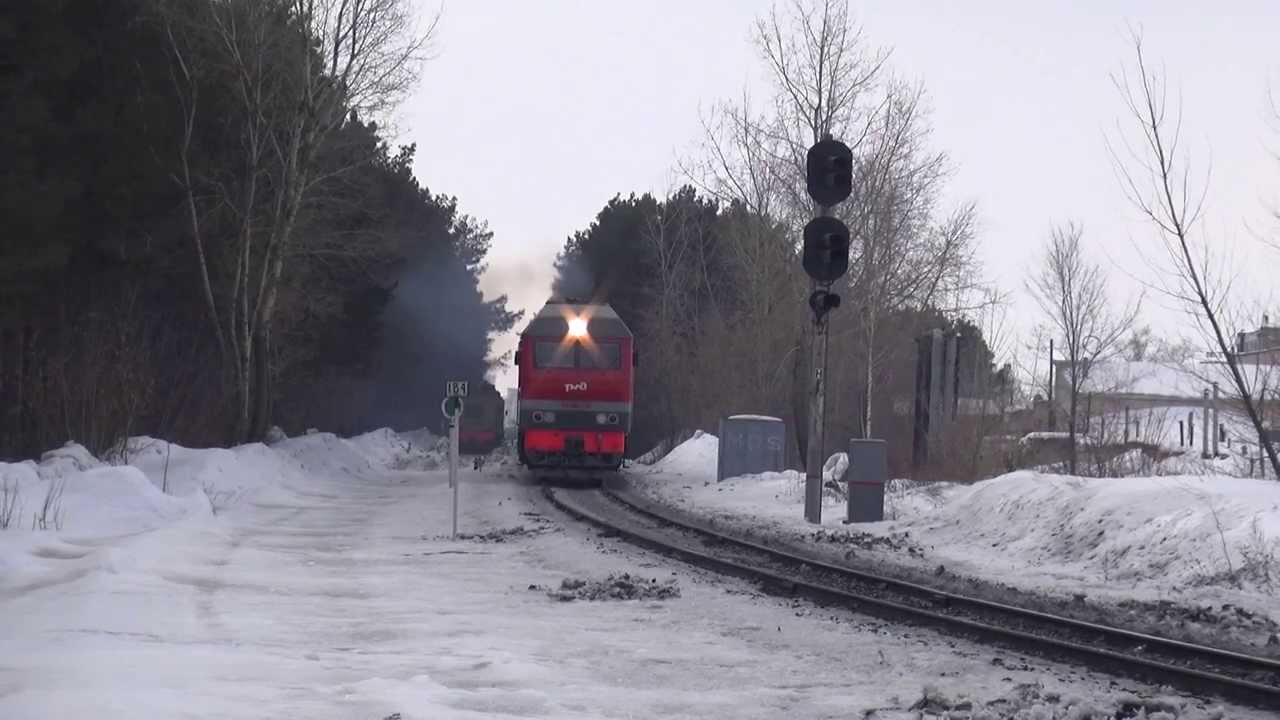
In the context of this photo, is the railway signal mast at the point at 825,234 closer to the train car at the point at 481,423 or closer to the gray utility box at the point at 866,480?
the gray utility box at the point at 866,480

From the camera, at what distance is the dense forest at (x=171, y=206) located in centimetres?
2289

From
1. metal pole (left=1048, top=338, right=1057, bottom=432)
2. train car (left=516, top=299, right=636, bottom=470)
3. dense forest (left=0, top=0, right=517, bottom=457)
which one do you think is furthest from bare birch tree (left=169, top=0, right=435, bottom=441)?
metal pole (left=1048, top=338, right=1057, bottom=432)

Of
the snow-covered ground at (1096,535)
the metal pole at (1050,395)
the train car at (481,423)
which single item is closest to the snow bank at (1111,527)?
the snow-covered ground at (1096,535)

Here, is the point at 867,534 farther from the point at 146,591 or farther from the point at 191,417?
the point at 191,417

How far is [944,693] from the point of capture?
295 inches

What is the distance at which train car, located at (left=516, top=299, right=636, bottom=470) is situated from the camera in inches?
1144

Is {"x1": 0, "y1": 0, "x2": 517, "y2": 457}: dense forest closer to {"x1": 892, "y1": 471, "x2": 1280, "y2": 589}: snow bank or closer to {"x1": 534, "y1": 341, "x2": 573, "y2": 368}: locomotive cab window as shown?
{"x1": 534, "y1": 341, "x2": 573, "y2": 368}: locomotive cab window

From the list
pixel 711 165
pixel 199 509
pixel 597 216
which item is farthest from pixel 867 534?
pixel 597 216

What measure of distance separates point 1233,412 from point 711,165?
59.6 feet

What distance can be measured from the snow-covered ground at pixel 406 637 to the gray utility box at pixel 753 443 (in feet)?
39.2

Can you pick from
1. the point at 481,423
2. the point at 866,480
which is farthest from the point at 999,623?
the point at 481,423

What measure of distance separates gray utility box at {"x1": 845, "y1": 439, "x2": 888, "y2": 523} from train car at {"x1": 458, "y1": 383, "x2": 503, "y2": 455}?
45.3m

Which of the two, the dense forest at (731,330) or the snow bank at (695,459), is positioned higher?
the dense forest at (731,330)

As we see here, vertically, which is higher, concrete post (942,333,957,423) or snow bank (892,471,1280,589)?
concrete post (942,333,957,423)
